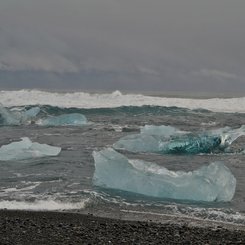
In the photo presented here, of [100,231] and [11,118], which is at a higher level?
[11,118]

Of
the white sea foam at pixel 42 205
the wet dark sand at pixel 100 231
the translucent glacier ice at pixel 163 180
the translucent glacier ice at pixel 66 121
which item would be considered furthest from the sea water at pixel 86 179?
the translucent glacier ice at pixel 66 121

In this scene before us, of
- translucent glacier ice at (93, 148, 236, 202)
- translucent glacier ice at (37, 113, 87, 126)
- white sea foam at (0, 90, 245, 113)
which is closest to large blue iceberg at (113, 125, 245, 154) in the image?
translucent glacier ice at (93, 148, 236, 202)

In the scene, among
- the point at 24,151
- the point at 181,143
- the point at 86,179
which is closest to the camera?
the point at 86,179

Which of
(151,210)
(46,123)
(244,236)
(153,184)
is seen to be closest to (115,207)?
(151,210)

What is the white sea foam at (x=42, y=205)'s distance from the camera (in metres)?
8.35

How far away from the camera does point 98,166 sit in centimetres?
1043

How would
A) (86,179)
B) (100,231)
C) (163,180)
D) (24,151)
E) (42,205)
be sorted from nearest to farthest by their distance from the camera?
(100,231)
(42,205)
(163,180)
(86,179)
(24,151)

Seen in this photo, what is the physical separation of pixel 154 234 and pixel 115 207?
7.05 ft

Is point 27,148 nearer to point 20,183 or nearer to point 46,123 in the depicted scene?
point 20,183

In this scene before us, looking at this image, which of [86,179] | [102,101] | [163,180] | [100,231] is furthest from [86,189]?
[102,101]

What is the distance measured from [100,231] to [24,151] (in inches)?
294

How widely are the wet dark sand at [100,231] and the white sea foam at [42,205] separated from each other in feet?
2.22

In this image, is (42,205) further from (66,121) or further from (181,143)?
(66,121)

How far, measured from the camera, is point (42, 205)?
853cm
